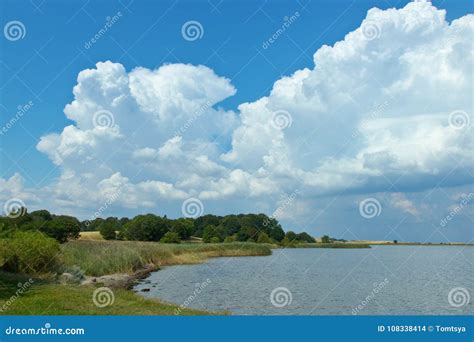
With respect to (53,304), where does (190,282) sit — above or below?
above

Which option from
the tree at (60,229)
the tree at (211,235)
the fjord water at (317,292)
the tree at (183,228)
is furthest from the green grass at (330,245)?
the fjord water at (317,292)

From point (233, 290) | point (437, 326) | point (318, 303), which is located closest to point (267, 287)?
point (233, 290)

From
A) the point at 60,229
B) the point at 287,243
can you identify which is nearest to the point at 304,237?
the point at 287,243

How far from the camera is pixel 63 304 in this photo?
15.0m

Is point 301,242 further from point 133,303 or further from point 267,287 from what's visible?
point 133,303

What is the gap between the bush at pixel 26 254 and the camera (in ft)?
78.0

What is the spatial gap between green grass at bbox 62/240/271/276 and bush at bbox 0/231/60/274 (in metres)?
2.32

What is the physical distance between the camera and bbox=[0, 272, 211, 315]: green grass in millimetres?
14023

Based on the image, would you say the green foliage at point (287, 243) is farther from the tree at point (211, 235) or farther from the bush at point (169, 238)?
the bush at point (169, 238)

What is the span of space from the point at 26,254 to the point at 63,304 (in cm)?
1007

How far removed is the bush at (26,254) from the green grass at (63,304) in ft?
14.0

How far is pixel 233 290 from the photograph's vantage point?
27422mm

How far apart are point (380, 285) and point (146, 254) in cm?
2137

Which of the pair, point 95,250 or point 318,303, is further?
point 95,250
